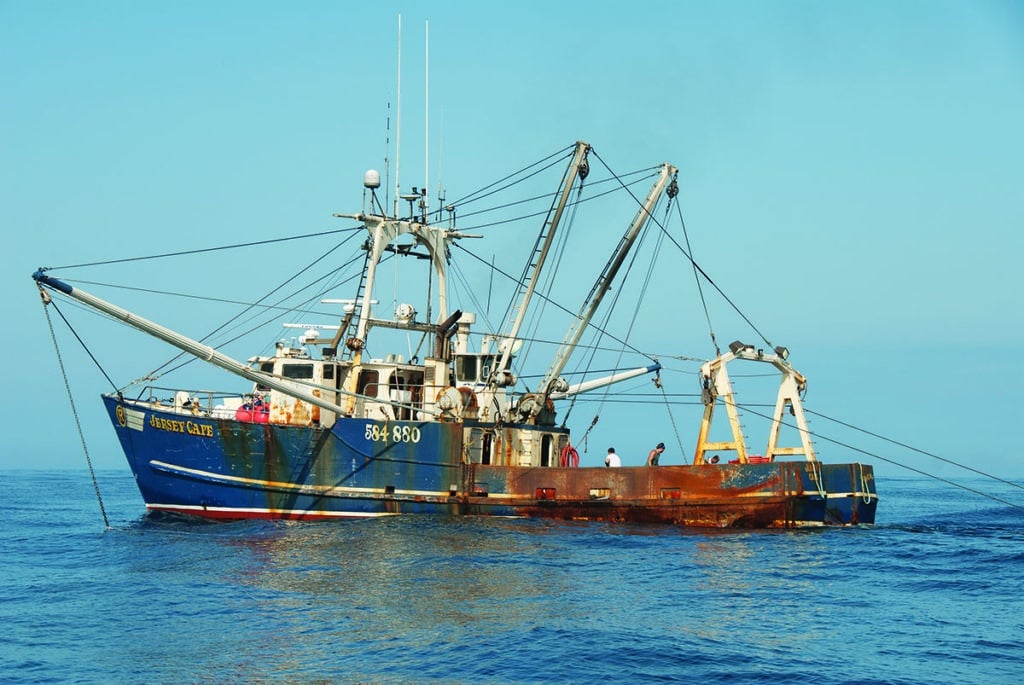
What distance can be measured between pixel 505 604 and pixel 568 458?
15971 millimetres

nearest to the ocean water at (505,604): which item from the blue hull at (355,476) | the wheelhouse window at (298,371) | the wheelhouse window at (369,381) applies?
the blue hull at (355,476)

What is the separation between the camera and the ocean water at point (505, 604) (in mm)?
17609

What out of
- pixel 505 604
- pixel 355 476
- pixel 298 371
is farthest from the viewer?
pixel 298 371

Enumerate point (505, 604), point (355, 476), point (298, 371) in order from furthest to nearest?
point (298, 371) → point (355, 476) → point (505, 604)

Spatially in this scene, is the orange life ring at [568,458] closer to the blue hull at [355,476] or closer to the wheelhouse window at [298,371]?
the blue hull at [355,476]

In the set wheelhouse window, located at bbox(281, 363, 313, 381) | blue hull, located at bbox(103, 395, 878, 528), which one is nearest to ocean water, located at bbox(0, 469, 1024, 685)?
blue hull, located at bbox(103, 395, 878, 528)

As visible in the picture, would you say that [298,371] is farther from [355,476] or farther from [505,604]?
[505,604]

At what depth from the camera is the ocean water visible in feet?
57.8

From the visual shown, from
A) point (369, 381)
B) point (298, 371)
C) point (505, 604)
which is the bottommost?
point (505, 604)

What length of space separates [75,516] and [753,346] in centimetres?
2648

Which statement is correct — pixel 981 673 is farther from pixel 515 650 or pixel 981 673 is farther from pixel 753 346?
pixel 753 346

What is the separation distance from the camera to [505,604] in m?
22.2

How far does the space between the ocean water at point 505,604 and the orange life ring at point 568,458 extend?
4456mm

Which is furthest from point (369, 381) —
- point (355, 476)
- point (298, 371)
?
point (355, 476)
